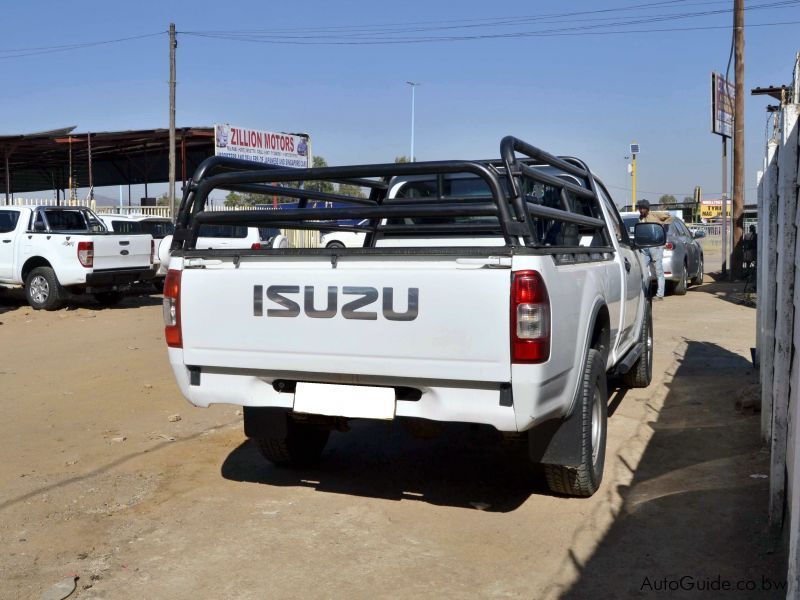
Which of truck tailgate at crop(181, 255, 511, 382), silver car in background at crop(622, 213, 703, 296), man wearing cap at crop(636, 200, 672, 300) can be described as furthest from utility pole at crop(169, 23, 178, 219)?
truck tailgate at crop(181, 255, 511, 382)

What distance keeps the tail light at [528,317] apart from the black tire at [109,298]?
518 inches

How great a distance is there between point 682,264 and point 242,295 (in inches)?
533

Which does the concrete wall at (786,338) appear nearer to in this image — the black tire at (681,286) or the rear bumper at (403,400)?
the rear bumper at (403,400)

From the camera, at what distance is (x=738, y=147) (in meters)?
20.2

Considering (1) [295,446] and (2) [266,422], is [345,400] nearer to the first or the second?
(2) [266,422]

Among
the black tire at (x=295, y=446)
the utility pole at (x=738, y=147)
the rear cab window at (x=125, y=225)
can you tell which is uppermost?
the utility pole at (x=738, y=147)

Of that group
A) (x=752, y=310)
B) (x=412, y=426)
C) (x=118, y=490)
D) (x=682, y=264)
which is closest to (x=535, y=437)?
(x=412, y=426)

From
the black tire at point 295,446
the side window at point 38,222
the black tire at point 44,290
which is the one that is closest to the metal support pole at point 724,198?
the black tire at point 44,290

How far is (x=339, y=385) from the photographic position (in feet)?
13.8

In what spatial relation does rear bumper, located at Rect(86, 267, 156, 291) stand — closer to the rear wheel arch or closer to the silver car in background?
the rear wheel arch

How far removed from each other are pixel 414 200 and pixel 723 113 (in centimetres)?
1736

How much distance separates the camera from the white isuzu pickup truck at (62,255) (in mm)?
13977

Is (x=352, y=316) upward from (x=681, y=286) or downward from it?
upward

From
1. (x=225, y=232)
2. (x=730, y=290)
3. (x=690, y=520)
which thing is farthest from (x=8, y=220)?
(x=730, y=290)
